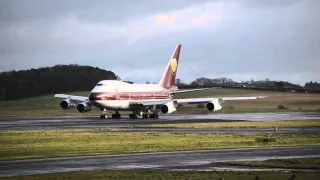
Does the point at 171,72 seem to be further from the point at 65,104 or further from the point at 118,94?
the point at 65,104

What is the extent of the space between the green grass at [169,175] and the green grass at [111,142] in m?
9.66

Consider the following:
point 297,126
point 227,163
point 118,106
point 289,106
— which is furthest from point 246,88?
point 227,163

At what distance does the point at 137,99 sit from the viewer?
98.3 metres

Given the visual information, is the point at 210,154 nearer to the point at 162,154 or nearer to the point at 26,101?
the point at 162,154

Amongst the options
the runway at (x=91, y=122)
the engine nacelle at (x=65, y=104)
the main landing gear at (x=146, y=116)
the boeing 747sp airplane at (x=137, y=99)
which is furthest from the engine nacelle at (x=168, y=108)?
the engine nacelle at (x=65, y=104)

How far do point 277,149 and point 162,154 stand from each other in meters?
8.80

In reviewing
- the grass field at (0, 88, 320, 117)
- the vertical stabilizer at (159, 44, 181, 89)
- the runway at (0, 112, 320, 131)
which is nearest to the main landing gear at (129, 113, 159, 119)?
the runway at (0, 112, 320, 131)

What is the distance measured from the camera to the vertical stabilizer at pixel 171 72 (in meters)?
108

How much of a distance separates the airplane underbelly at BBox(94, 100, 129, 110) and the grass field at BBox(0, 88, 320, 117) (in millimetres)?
14183

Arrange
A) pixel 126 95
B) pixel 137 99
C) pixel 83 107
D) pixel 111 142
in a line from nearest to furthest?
pixel 111 142 < pixel 126 95 < pixel 137 99 < pixel 83 107

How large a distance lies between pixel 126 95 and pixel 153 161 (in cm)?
6166


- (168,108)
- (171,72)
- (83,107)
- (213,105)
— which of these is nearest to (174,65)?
(171,72)

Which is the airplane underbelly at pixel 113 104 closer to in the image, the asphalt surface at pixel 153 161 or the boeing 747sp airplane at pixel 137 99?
the boeing 747sp airplane at pixel 137 99

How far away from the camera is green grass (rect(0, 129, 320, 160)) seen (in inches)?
1629
